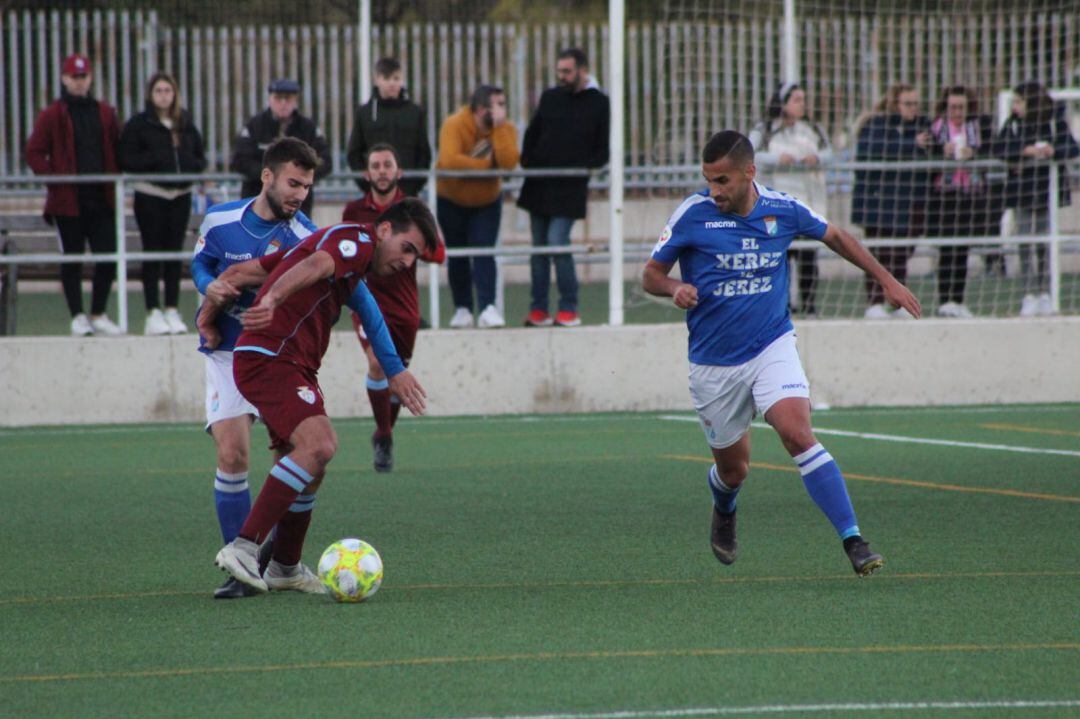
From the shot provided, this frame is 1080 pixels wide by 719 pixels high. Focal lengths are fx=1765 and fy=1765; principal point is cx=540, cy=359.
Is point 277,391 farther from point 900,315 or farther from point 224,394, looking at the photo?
point 900,315

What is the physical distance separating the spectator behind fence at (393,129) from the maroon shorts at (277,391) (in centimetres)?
697

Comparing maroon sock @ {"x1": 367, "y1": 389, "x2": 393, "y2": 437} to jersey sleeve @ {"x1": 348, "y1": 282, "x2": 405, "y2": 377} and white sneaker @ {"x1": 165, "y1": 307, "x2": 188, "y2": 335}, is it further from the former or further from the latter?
jersey sleeve @ {"x1": 348, "y1": 282, "x2": 405, "y2": 377}

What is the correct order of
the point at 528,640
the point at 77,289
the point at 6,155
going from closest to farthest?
the point at 528,640, the point at 77,289, the point at 6,155

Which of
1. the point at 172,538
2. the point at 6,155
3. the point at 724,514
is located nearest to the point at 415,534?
the point at 172,538

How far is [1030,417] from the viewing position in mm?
13422

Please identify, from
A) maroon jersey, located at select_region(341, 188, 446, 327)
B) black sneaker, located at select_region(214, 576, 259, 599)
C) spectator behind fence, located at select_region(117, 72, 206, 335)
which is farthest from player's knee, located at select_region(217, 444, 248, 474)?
spectator behind fence, located at select_region(117, 72, 206, 335)

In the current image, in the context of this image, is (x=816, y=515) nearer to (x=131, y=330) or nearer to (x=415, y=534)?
(x=415, y=534)

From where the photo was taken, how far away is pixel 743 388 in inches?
298

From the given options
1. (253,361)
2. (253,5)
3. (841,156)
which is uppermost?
(253,5)

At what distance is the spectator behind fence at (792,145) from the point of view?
14438 mm

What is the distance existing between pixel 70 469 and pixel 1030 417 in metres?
7.07

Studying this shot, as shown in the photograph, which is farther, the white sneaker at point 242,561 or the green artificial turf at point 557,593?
the white sneaker at point 242,561

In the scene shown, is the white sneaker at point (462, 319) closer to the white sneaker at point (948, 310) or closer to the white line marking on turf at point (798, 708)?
the white sneaker at point (948, 310)

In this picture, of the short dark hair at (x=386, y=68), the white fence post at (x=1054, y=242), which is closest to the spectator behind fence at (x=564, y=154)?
the short dark hair at (x=386, y=68)
